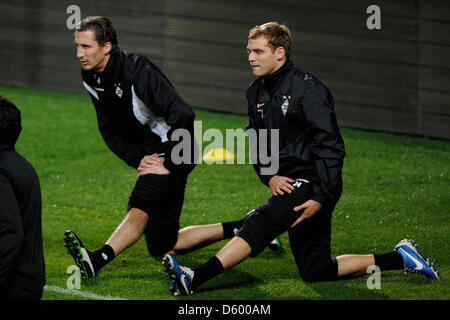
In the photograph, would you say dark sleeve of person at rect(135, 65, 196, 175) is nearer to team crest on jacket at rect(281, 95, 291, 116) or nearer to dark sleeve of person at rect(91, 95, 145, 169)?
dark sleeve of person at rect(91, 95, 145, 169)

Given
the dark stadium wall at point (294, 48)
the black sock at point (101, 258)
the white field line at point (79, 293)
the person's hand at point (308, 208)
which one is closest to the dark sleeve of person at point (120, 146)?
the black sock at point (101, 258)

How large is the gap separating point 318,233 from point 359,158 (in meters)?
4.89

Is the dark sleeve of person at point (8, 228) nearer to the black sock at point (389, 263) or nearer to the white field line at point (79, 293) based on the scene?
the white field line at point (79, 293)

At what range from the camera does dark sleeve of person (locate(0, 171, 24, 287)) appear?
4.75 metres

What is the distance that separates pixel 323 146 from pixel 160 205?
153 centimetres

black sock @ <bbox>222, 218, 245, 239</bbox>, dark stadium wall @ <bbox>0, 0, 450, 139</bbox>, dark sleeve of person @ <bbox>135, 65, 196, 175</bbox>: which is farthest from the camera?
dark stadium wall @ <bbox>0, 0, 450, 139</bbox>

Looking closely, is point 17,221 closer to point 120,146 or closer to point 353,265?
point 120,146

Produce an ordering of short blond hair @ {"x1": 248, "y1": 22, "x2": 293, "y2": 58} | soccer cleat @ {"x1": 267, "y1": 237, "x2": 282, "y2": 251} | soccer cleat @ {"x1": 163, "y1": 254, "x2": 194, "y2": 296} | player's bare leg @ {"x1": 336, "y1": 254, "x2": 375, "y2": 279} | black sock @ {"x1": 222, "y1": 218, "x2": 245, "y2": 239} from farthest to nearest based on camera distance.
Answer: soccer cleat @ {"x1": 267, "y1": 237, "x2": 282, "y2": 251}
black sock @ {"x1": 222, "y1": 218, "x2": 245, "y2": 239}
player's bare leg @ {"x1": 336, "y1": 254, "x2": 375, "y2": 279}
short blond hair @ {"x1": 248, "y1": 22, "x2": 293, "y2": 58}
soccer cleat @ {"x1": 163, "y1": 254, "x2": 194, "y2": 296}

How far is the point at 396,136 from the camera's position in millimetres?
12234

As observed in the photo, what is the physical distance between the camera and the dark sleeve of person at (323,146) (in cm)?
603

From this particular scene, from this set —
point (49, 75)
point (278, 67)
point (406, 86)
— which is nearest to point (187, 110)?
point (278, 67)

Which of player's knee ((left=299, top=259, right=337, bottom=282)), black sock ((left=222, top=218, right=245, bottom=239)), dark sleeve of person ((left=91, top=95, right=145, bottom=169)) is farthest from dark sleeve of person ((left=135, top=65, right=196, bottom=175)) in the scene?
player's knee ((left=299, top=259, right=337, bottom=282))

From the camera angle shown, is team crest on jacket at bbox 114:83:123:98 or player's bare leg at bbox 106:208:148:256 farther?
team crest on jacket at bbox 114:83:123:98
